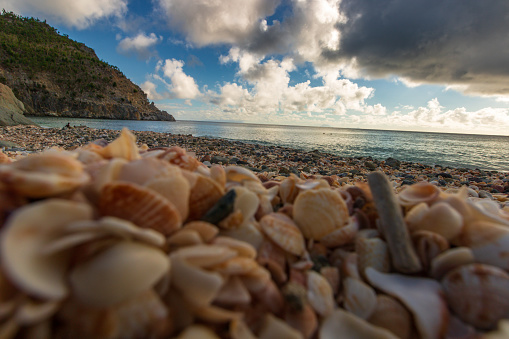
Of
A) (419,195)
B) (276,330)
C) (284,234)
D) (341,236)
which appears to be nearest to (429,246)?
(341,236)

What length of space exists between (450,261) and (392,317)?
1.29 ft

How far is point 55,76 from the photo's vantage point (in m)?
53.0

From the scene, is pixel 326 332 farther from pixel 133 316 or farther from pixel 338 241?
pixel 133 316

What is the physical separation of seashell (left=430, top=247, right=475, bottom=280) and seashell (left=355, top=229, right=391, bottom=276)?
20cm

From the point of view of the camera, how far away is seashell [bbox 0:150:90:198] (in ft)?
2.79

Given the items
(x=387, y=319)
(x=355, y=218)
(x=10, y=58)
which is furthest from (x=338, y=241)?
(x=10, y=58)

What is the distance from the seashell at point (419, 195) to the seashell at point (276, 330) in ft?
3.82

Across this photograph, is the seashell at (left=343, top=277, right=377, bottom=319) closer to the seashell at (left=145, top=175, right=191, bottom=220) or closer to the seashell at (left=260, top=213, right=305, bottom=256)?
the seashell at (left=260, top=213, right=305, bottom=256)

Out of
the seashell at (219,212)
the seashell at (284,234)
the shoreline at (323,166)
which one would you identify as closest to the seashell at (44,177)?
the seashell at (219,212)

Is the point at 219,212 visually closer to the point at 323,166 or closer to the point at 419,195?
the point at 419,195

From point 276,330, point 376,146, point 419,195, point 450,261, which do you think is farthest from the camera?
point 376,146

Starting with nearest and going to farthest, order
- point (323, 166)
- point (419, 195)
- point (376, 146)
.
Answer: point (419, 195)
point (323, 166)
point (376, 146)

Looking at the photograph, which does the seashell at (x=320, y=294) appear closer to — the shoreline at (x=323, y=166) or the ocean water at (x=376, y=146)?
the shoreline at (x=323, y=166)

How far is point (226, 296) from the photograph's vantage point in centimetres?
88
